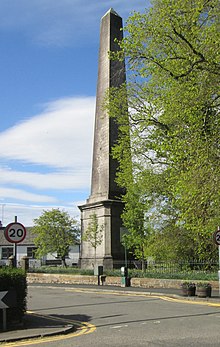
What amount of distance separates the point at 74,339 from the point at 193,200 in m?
8.78

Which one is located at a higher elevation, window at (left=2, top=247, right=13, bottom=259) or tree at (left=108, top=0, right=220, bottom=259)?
tree at (left=108, top=0, right=220, bottom=259)

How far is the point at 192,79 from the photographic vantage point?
1678 cm

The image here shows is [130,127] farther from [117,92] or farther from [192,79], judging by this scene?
[192,79]

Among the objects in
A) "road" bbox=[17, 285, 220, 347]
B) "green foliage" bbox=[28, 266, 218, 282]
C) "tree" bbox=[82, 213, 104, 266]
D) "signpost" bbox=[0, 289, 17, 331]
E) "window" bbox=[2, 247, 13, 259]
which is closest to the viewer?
"road" bbox=[17, 285, 220, 347]

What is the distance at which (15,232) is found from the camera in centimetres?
1194

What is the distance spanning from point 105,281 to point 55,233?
21988 millimetres

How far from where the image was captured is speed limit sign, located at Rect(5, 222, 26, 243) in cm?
1180

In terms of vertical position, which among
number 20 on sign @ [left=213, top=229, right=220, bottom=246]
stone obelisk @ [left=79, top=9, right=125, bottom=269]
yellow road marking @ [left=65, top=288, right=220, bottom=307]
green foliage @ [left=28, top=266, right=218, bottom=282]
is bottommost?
yellow road marking @ [left=65, top=288, right=220, bottom=307]

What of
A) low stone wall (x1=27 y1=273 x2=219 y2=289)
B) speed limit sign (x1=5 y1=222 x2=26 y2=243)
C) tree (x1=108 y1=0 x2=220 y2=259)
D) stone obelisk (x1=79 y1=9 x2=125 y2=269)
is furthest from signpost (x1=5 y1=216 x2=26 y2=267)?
stone obelisk (x1=79 y1=9 x2=125 y2=269)

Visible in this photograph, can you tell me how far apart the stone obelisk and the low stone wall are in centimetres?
169

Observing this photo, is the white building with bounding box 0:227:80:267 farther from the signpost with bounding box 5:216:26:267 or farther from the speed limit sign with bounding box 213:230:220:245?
the signpost with bounding box 5:216:26:267

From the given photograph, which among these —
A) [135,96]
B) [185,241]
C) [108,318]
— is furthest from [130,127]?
[108,318]

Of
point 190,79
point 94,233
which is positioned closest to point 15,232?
point 190,79

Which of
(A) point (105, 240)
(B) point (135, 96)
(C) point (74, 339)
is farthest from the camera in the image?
(A) point (105, 240)
